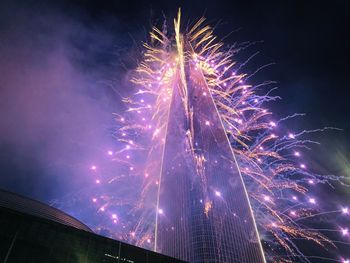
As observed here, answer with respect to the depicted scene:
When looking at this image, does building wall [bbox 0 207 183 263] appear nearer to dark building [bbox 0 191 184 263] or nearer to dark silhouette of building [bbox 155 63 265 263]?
dark building [bbox 0 191 184 263]

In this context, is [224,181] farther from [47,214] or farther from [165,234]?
[47,214]

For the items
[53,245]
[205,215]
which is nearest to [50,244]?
[53,245]

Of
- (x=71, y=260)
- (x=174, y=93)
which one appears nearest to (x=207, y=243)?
(x=174, y=93)

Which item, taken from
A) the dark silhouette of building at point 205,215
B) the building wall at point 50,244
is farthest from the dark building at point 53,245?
the dark silhouette of building at point 205,215

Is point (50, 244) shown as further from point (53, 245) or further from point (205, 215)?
point (205, 215)

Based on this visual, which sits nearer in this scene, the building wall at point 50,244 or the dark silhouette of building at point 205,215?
the building wall at point 50,244

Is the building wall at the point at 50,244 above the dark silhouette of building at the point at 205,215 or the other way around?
the other way around

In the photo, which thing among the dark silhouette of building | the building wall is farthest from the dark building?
the dark silhouette of building

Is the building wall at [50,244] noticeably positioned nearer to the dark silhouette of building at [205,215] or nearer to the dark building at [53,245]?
the dark building at [53,245]
